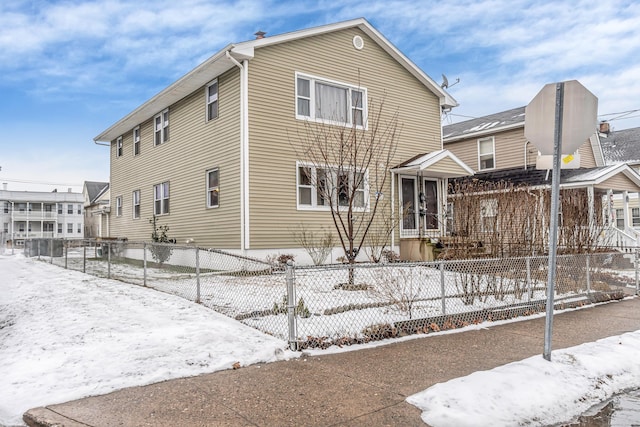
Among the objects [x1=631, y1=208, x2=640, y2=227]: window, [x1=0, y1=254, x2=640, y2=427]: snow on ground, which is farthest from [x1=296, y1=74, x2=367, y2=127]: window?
[x1=631, y1=208, x2=640, y2=227]: window

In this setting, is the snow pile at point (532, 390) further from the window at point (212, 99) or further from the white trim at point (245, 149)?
the window at point (212, 99)

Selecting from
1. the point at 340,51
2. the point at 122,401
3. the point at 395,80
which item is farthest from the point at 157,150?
the point at 122,401

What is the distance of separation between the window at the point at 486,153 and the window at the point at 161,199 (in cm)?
1456

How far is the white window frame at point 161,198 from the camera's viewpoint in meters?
16.8

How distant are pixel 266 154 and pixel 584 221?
319 inches

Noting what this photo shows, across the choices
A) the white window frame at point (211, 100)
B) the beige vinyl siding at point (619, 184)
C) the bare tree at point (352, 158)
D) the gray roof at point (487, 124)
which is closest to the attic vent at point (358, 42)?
the bare tree at point (352, 158)

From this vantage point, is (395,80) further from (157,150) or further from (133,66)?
(133,66)

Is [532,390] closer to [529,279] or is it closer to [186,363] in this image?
[186,363]

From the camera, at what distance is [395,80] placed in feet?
52.9

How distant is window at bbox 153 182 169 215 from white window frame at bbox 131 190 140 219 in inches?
75.3

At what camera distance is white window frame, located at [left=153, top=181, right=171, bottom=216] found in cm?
1685

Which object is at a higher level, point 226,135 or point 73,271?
point 226,135

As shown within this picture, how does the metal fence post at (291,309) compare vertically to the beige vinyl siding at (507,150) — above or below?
below

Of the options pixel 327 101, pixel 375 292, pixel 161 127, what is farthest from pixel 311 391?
pixel 161 127
